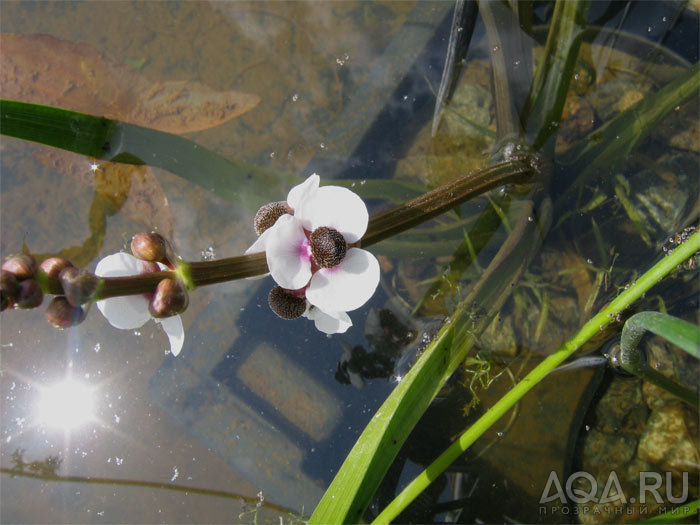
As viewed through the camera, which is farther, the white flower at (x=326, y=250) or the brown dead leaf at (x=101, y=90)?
the brown dead leaf at (x=101, y=90)

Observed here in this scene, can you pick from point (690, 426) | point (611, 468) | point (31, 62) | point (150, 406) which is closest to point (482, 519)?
point (611, 468)

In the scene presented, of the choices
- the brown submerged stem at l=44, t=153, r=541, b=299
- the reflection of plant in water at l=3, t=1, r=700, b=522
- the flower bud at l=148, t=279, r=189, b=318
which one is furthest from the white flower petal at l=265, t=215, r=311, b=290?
the reflection of plant in water at l=3, t=1, r=700, b=522

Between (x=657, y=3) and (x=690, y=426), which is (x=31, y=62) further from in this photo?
(x=690, y=426)

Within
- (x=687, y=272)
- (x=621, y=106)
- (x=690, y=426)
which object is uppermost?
(x=621, y=106)

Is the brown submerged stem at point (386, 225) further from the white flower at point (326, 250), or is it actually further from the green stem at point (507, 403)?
the green stem at point (507, 403)

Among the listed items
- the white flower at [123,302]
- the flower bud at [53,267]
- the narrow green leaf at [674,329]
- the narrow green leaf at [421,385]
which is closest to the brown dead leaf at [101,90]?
the narrow green leaf at [421,385]

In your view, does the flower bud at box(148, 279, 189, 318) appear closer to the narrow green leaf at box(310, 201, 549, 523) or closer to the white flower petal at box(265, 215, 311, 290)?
the white flower petal at box(265, 215, 311, 290)

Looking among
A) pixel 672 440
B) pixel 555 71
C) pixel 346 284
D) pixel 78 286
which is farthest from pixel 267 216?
pixel 672 440

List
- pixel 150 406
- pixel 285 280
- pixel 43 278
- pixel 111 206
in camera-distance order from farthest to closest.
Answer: pixel 111 206, pixel 150 406, pixel 285 280, pixel 43 278
